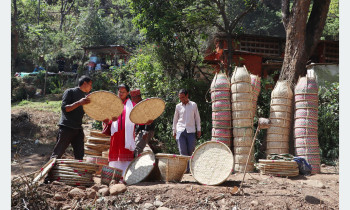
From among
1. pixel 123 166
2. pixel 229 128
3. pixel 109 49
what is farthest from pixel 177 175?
pixel 109 49

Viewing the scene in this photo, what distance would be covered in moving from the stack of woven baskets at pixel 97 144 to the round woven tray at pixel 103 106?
50.6 inches

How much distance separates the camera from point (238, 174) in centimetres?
601

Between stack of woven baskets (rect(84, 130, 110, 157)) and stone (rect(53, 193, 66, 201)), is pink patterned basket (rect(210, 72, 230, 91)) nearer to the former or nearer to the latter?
stack of woven baskets (rect(84, 130, 110, 157))

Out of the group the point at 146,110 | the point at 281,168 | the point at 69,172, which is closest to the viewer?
the point at 69,172

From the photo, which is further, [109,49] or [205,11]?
[109,49]

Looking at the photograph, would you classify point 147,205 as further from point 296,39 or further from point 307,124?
point 296,39

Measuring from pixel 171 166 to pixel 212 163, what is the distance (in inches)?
22.9

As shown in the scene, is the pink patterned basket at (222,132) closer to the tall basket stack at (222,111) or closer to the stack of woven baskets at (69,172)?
the tall basket stack at (222,111)

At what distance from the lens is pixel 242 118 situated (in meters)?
6.32

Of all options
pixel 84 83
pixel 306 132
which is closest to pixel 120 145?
pixel 84 83

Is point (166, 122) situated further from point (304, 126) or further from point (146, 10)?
point (304, 126)

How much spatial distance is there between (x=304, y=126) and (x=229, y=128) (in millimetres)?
1358

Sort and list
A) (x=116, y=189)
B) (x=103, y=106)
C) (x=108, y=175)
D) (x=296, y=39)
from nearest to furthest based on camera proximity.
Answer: (x=116, y=189) → (x=108, y=175) → (x=103, y=106) → (x=296, y=39)

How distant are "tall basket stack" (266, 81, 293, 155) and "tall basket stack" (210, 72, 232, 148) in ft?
2.63
